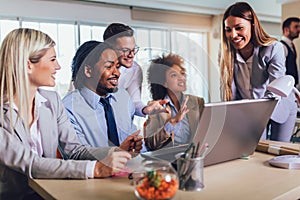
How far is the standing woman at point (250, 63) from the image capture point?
1.90 m

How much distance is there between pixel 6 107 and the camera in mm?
1188

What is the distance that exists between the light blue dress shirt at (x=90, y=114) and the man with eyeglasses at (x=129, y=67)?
0.06 m

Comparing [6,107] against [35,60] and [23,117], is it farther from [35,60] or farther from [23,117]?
[35,60]

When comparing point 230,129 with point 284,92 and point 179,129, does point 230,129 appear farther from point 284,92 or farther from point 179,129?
point 179,129

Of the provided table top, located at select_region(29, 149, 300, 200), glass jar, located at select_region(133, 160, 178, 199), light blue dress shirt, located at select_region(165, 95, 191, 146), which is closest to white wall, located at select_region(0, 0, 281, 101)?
light blue dress shirt, located at select_region(165, 95, 191, 146)

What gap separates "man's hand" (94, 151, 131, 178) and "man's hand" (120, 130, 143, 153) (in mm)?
234

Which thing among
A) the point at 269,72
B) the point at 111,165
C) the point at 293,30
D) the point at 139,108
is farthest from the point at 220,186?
the point at 293,30

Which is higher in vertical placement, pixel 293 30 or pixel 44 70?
pixel 293 30

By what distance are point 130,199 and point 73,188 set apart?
213 millimetres

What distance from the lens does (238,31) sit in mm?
1910

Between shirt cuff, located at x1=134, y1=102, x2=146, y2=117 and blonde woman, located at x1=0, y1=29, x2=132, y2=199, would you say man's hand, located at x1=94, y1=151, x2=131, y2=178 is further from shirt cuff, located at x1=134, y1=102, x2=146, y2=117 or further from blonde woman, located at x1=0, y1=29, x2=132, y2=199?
shirt cuff, located at x1=134, y1=102, x2=146, y2=117

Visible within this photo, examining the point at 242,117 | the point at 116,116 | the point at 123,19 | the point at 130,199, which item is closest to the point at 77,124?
the point at 116,116

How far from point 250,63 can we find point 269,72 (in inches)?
4.9

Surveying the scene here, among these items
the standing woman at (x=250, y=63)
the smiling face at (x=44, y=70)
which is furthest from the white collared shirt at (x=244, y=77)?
the smiling face at (x=44, y=70)
